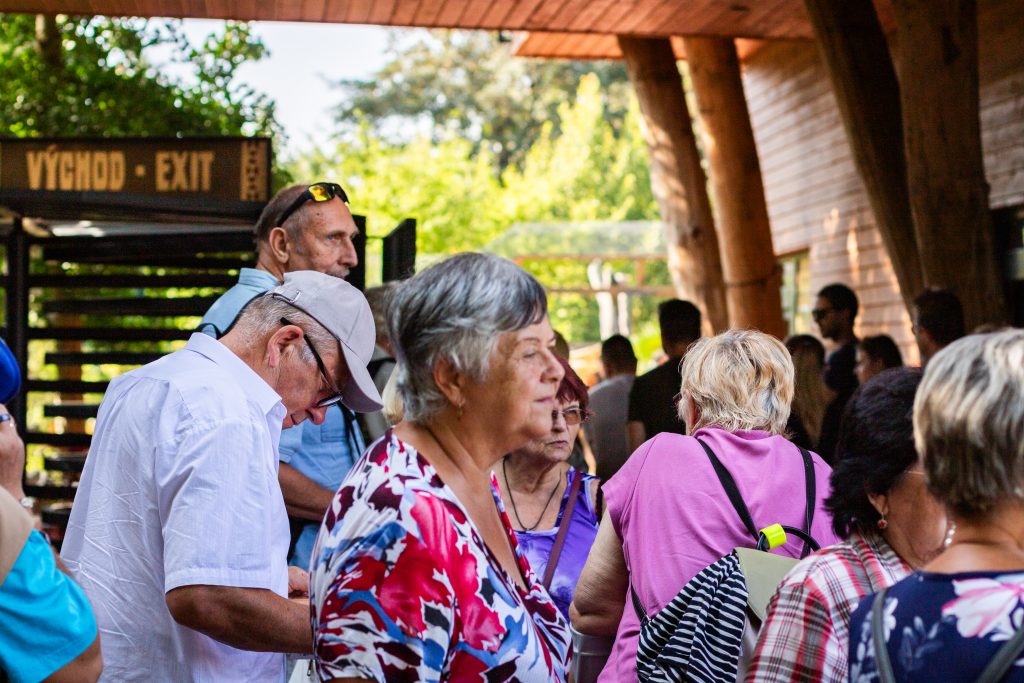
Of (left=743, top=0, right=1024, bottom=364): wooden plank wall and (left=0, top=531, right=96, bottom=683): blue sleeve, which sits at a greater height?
(left=743, top=0, right=1024, bottom=364): wooden plank wall

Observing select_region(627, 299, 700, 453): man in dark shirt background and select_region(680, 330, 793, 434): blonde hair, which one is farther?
select_region(627, 299, 700, 453): man in dark shirt background

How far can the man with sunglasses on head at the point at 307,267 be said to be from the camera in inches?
155

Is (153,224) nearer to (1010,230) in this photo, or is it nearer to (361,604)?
(361,604)

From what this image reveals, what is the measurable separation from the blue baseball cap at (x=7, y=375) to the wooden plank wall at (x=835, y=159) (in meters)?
8.18

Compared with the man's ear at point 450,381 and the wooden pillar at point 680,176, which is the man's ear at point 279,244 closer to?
the man's ear at point 450,381

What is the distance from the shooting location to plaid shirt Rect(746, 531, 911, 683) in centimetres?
204

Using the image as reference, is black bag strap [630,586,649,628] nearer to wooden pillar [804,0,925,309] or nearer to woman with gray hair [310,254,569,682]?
woman with gray hair [310,254,569,682]

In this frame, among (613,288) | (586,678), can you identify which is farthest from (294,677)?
(613,288)

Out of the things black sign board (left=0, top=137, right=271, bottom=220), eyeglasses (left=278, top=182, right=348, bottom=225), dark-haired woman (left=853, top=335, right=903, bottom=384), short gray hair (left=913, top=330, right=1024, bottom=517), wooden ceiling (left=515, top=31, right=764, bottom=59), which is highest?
wooden ceiling (left=515, top=31, right=764, bottom=59)

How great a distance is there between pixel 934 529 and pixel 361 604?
1098 mm

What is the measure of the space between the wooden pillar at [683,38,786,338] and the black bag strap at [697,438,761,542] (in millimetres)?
6838

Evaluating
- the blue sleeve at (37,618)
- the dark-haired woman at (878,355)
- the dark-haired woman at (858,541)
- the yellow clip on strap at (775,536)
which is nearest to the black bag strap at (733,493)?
the yellow clip on strap at (775,536)

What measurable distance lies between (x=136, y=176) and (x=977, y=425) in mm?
4906

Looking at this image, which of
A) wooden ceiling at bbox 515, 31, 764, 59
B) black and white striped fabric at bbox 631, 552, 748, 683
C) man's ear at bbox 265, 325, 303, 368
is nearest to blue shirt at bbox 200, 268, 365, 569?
man's ear at bbox 265, 325, 303, 368
